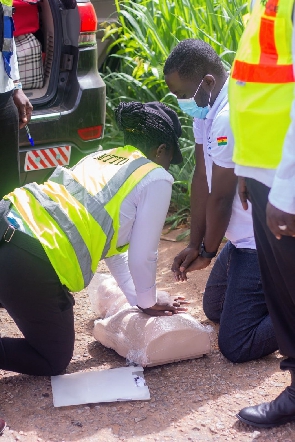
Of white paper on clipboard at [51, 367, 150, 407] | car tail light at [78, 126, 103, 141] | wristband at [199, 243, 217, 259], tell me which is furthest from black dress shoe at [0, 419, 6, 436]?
car tail light at [78, 126, 103, 141]

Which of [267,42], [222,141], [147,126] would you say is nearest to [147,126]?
[147,126]

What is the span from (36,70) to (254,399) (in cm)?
211

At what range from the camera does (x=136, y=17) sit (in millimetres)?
5242

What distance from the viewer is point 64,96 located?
3.85 metres

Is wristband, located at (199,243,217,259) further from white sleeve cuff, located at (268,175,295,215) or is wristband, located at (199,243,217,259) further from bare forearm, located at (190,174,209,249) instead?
white sleeve cuff, located at (268,175,295,215)

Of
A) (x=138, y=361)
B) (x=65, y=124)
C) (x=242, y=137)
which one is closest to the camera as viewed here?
(x=242, y=137)

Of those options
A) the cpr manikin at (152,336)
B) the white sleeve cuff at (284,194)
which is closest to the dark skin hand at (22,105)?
the cpr manikin at (152,336)

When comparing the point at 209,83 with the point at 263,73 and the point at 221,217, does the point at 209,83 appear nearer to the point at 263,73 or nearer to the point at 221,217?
the point at 221,217

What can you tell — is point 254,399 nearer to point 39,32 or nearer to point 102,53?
point 39,32

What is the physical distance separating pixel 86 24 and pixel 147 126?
1.25 metres

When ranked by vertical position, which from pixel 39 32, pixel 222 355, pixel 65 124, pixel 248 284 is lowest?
pixel 222 355

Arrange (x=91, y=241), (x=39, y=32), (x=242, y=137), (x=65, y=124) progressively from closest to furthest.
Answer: (x=242, y=137), (x=91, y=241), (x=65, y=124), (x=39, y=32)

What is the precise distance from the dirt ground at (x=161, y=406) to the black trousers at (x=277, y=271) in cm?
33

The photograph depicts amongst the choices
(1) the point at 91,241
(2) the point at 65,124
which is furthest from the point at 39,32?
(1) the point at 91,241
